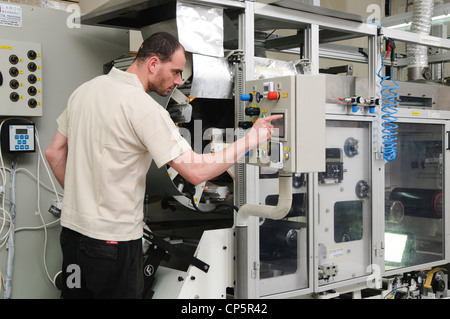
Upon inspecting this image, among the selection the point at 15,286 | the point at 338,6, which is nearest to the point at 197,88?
the point at 15,286

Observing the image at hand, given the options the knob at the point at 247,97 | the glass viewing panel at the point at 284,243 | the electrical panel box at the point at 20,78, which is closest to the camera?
the knob at the point at 247,97

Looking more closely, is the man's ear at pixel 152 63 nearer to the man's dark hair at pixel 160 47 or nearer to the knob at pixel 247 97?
the man's dark hair at pixel 160 47

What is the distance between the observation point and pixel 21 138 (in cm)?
249

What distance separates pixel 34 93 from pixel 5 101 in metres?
0.15

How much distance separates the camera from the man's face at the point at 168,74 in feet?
6.72

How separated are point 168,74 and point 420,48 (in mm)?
2434

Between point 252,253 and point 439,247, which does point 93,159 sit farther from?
point 439,247

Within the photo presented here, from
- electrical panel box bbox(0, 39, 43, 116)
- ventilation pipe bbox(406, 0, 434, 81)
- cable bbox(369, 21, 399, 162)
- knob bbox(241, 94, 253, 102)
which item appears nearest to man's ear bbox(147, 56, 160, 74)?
knob bbox(241, 94, 253, 102)

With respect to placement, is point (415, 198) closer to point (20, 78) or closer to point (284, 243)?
point (284, 243)

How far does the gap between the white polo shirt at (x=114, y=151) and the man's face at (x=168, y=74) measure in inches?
4.0

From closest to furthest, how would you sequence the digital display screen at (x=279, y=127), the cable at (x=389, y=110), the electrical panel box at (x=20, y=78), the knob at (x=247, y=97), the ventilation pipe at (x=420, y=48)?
the digital display screen at (x=279, y=127) < the knob at (x=247, y=97) < the electrical panel box at (x=20, y=78) < the cable at (x=389, y=110) < the ventilation pipe at (x=420, y=48)

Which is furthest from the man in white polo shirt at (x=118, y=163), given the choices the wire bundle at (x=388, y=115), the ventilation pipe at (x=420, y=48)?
the ventilation pipe at (x=420, y=48)

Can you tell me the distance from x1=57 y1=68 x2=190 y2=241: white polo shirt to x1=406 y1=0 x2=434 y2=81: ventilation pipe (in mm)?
2452

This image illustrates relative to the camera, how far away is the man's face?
2.05 meters
